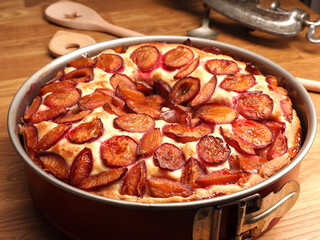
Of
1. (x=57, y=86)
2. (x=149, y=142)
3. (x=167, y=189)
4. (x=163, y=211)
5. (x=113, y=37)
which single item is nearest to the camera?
(x=163, y=211)

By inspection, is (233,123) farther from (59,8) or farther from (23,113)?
(59,8)

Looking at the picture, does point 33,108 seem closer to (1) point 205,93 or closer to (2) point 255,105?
(1) point 205,93

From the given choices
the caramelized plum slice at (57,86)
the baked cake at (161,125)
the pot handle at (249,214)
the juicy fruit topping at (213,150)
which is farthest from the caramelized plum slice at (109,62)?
the pot handle at (249,214)

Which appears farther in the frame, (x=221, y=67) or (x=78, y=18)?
(x=78, y=18)

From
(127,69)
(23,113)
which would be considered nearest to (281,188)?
(127,69)

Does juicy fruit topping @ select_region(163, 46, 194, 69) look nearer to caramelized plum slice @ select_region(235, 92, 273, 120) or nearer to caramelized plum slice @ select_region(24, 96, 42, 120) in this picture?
caramelized plum slice @ select_region(235, 92, 273, 120)

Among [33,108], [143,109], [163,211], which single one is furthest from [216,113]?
[33,108]

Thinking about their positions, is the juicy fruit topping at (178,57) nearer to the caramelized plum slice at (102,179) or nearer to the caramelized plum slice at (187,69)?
the caramelized plum slice at (187,69)
